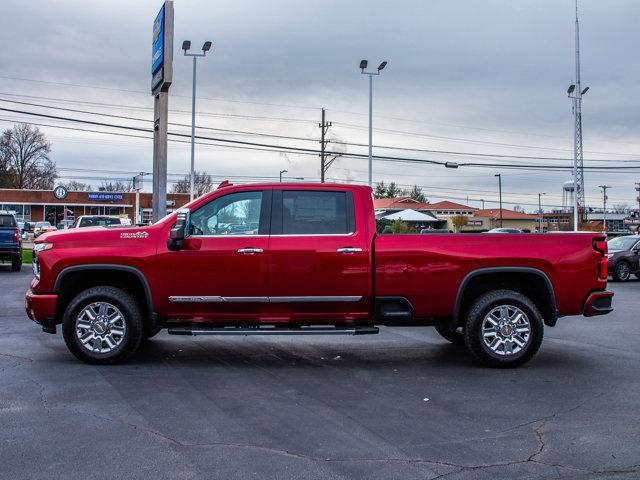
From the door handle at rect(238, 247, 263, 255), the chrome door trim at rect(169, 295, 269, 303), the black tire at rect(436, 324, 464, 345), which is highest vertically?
the door handle at rect(238, 247, 263, 255)

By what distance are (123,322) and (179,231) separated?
48.0 inches

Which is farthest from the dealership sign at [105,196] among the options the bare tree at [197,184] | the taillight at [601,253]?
the taillight at [601,253]

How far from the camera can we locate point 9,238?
21547 millimetres

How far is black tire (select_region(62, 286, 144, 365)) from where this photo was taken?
7188mm

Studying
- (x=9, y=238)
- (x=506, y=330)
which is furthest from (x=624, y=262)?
(x=9, y=238)

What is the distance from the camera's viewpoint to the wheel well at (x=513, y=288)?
7.35 metres

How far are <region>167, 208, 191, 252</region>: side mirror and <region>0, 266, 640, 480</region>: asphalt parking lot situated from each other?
135 cm

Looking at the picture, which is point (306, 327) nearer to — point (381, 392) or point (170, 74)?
point (381, 392)

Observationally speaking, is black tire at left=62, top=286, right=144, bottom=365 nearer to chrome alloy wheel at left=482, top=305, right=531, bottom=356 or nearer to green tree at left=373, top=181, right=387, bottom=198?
chrome alloy wheel at left=482, top=305, right=531, bottom=356

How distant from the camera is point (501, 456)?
178 inches

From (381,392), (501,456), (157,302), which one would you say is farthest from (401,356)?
(501,456)

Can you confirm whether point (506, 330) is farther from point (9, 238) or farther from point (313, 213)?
point (9, 238)

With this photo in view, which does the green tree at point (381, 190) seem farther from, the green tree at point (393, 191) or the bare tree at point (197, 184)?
the bare tree at point (197, 184)

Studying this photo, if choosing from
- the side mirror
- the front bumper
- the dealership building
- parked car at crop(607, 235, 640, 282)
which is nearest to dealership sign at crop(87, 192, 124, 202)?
the dealership building
